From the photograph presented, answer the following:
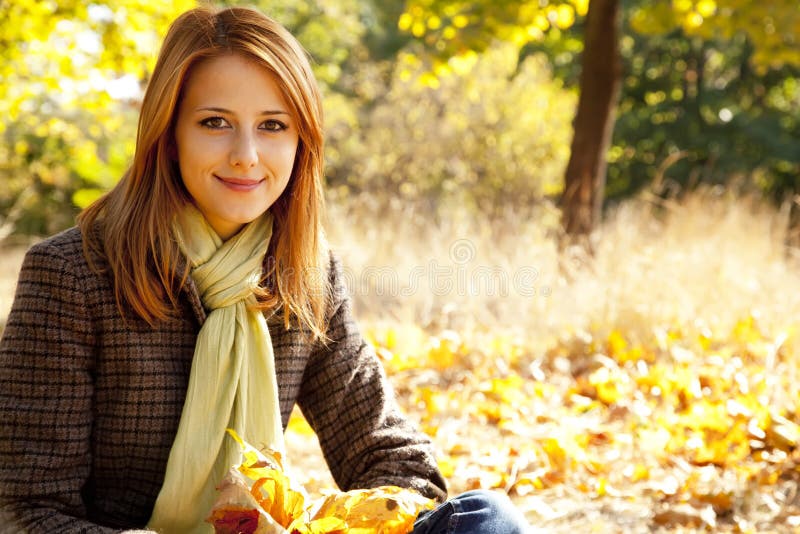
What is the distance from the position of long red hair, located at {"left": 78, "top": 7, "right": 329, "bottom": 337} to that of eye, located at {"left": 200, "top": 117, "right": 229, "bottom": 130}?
8 cm

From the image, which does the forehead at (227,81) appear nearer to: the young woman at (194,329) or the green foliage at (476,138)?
the young woman at (194,329)

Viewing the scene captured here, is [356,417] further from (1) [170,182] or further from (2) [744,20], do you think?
(2) [744,20]

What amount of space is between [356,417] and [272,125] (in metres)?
0.69

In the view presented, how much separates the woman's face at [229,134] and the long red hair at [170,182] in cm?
3

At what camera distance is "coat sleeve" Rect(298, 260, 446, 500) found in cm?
180

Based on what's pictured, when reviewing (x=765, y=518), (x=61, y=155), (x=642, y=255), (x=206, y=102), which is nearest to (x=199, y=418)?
(x=206, y=102)

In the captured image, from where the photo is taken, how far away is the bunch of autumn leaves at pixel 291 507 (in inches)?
54.3

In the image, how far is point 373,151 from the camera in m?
13.8

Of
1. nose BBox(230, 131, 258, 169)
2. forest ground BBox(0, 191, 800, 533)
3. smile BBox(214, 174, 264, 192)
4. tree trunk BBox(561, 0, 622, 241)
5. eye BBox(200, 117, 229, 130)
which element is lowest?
Result: forest ground BBox(0, 191, 800, 533)

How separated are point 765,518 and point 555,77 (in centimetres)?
1440

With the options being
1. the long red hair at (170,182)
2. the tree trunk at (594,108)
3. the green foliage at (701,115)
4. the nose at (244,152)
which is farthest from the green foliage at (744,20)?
the green foliage at (701,115)

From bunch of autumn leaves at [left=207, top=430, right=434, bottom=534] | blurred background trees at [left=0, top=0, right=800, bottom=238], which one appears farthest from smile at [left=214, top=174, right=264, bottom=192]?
blurred background trees at [left=0, top=0, right=800, bottom=238]

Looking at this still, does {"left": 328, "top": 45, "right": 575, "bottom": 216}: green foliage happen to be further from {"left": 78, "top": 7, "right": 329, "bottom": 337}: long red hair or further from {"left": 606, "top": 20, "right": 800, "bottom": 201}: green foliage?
{"left": 78, "top": 7, "right": 329, "bottom": 337}: long red hair

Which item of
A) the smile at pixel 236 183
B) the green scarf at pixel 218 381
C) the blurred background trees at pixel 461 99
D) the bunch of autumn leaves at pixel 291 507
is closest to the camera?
the bunch of autumn leaves at pixel 291 507
